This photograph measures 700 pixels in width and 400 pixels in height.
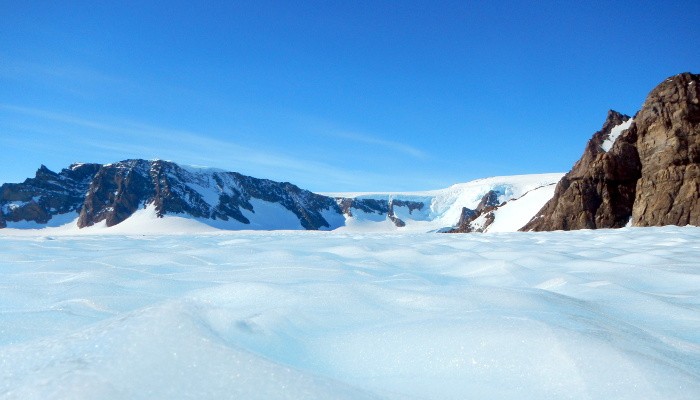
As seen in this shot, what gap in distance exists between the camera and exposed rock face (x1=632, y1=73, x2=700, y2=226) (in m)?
27.4

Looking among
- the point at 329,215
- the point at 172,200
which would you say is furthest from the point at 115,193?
the point at 329,215

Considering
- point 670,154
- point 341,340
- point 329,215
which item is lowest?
point 341,340

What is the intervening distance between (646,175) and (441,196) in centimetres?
11939

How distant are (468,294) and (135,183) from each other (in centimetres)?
13612

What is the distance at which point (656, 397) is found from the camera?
1.34 m

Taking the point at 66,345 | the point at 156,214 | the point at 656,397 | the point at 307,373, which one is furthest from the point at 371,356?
the point at 156,214

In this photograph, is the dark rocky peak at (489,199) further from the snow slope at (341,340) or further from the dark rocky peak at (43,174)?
the dark rocky peak at (43,174)

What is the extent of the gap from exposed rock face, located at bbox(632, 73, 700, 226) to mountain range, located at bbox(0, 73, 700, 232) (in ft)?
0.20

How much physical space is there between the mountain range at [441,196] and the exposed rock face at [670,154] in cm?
6

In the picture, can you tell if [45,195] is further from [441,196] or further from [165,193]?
[441,196]

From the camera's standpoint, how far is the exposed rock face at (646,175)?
28125mm

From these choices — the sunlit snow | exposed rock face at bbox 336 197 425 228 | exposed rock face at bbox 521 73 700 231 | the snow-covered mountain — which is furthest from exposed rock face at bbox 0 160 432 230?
exposed rock face at bbox 521 73 700 231

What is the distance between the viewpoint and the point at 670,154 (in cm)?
2917

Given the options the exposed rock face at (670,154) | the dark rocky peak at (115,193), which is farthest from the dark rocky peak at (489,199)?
the dark rocky peak at (115,193)
